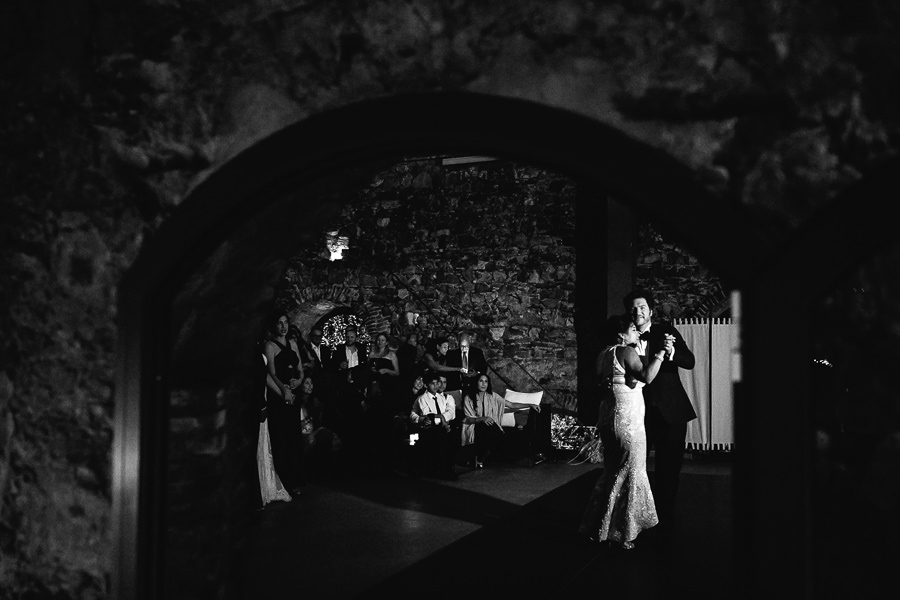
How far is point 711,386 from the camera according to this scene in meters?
9.52

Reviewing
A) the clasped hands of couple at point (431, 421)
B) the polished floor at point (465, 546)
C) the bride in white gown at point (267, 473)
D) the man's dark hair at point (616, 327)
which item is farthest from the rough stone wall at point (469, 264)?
the man's dark hair at point (616, 327)

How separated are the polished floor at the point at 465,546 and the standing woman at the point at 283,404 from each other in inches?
10.3

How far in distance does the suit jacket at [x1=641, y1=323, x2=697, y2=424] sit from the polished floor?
78 centimetres

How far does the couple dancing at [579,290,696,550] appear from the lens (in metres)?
4.95

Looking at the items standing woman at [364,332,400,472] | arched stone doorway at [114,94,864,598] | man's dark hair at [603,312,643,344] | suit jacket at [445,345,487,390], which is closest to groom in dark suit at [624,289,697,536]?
man's dark hair at [603,312,643,344]

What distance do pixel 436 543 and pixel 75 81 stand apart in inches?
145

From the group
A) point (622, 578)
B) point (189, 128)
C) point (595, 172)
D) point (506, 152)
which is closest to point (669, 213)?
point (595, 172)

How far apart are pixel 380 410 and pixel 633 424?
3468 mm

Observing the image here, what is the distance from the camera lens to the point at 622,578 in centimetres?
432

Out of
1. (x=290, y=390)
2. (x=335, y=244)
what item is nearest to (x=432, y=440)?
(x=290, y=390)

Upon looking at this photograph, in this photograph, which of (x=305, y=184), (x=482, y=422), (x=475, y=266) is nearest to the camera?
(x=305, y=184)

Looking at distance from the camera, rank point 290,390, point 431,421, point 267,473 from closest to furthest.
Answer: point 267,473 → point 290,390 → point 431,421

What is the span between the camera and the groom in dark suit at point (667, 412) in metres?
5.25

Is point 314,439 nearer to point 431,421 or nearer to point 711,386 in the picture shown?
point 431,421
